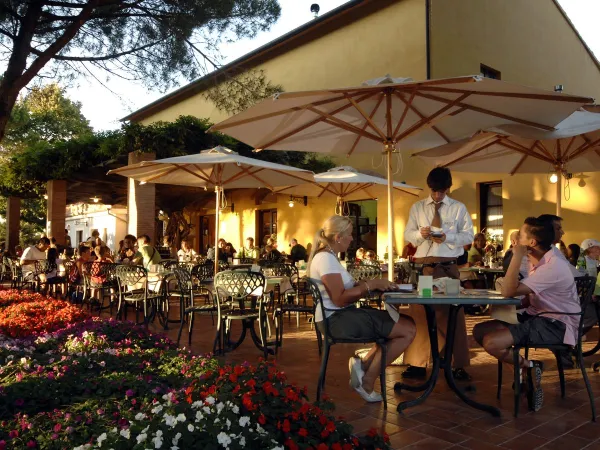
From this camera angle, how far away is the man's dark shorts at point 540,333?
3611 mm

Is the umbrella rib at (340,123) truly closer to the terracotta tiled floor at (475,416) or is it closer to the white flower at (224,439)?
the terracotta tiled floor at (475,416)

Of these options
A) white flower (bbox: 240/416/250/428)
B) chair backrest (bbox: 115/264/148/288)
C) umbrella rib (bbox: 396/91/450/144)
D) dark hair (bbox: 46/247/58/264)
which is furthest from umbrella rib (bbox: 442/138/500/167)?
dark hair (bbox: 46/247/58/264)

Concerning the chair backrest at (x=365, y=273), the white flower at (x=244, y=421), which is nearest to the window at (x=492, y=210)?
the chair backrest at (x=365, y=273)

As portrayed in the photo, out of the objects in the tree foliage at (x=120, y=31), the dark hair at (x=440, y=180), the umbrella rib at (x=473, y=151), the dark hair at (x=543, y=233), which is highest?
the tree foliage at (x=120, y=31)

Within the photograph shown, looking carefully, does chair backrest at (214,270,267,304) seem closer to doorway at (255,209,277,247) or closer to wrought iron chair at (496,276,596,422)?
wrought iron chair at (496,276,596,422)

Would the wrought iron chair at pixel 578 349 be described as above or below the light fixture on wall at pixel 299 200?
below

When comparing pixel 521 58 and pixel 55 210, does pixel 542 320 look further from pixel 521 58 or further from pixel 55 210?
pixel 55 210

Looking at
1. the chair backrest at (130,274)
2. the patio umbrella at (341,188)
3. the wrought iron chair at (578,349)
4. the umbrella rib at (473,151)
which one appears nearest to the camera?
the wrought iron chair at (578,349)

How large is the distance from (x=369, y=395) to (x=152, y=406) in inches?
70.2

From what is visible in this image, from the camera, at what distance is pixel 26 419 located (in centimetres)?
257

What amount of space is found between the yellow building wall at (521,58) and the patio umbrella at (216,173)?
222 inches

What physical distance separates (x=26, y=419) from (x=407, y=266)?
7824 mm

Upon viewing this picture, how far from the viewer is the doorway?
1880 centimetres

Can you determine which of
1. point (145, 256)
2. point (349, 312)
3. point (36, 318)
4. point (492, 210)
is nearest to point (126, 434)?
point (349, 312)
